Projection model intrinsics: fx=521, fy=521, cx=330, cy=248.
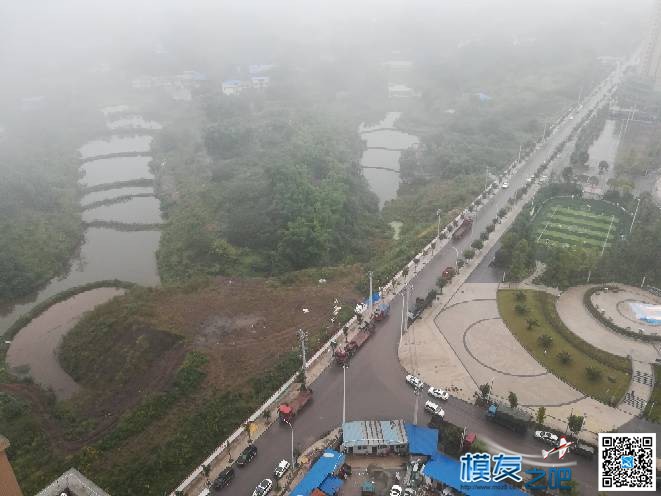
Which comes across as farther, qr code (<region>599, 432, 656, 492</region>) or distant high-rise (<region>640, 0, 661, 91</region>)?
distant high-rise (<region>640, 0, 661, 91</region>)

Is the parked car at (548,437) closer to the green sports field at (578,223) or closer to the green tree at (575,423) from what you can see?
the green tree at (575,423)

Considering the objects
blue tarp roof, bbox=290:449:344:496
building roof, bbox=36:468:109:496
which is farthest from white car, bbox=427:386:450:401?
building roof, bbox=36:468:109:496

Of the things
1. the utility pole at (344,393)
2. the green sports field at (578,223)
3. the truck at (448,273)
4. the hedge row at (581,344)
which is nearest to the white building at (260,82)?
the green sports field at (578,223)

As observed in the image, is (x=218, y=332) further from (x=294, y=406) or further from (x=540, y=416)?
(x=540, y=416)

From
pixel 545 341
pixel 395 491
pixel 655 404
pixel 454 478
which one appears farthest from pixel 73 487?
pixel 655 404

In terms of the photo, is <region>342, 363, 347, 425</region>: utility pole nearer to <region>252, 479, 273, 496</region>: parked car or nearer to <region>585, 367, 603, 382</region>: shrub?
<region>252, 479, 273, 496</region>: parked car

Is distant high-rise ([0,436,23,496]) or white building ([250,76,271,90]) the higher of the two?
white building ([250,76,271,90])
